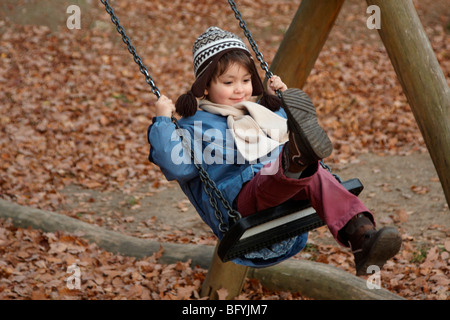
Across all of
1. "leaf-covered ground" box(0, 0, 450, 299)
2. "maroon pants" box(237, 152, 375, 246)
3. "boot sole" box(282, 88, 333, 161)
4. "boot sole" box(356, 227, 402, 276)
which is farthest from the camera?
"leaf-covered ground" box(0, 0, 450, 299)

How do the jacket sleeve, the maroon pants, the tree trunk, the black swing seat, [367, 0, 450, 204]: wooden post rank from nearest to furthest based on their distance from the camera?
the maroon pants, the black swing seat, [367, 0, 450, 204]: wooden post, the jacket sleeve, the tree trunk

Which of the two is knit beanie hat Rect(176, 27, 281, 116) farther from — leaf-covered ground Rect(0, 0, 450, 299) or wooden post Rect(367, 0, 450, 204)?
leaf-covered ground Rect(0, 0, 450, 299)

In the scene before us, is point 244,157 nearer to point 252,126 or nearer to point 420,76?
point 252,126

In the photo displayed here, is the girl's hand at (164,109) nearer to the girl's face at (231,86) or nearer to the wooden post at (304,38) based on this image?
the girl's face at (231,86)

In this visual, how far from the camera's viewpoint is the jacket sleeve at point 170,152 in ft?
9.71

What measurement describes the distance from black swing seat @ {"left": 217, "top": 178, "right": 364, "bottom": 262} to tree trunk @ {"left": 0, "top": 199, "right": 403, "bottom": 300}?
203 centimetres

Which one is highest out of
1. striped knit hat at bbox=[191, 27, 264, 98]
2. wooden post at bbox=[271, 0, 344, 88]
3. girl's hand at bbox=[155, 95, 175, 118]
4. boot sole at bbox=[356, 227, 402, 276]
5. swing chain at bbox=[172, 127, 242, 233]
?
wooden post at bbox=[271, 0, 344, 88]

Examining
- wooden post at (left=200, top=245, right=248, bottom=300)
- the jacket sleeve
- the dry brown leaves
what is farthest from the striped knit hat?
the dry brown leaves

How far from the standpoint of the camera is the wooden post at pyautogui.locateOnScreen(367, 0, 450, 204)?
284cm

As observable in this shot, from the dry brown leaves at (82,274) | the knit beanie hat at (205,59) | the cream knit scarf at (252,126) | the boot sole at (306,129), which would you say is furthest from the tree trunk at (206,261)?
the boot sole at (306,129)

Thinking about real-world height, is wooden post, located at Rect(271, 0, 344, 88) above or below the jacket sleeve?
above

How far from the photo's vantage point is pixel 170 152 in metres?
2.96

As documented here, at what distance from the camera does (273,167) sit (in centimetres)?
259
